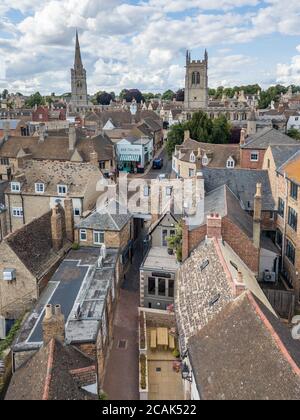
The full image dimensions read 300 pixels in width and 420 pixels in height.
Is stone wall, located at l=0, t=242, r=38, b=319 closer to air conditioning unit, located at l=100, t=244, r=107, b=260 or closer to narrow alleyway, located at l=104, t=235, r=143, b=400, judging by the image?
air conditioning unit, located at l=100, t=244, r=107, b=260

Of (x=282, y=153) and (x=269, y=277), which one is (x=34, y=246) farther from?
(x=282, y=153)

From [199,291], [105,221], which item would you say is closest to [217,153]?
[105,221]

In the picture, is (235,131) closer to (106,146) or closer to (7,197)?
(106,146)

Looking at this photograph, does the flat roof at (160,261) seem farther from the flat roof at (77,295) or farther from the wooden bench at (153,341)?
the wooden bench at (153,341)

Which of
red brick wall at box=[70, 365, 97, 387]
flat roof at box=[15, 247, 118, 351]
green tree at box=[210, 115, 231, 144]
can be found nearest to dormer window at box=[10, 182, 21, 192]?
flat roof at box=[15, 247, 118, 351]

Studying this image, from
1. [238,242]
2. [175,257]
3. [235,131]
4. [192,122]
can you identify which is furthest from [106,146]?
[238,242]

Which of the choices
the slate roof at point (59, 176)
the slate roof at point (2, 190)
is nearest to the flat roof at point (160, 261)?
the slate roof at point (59, 176)
